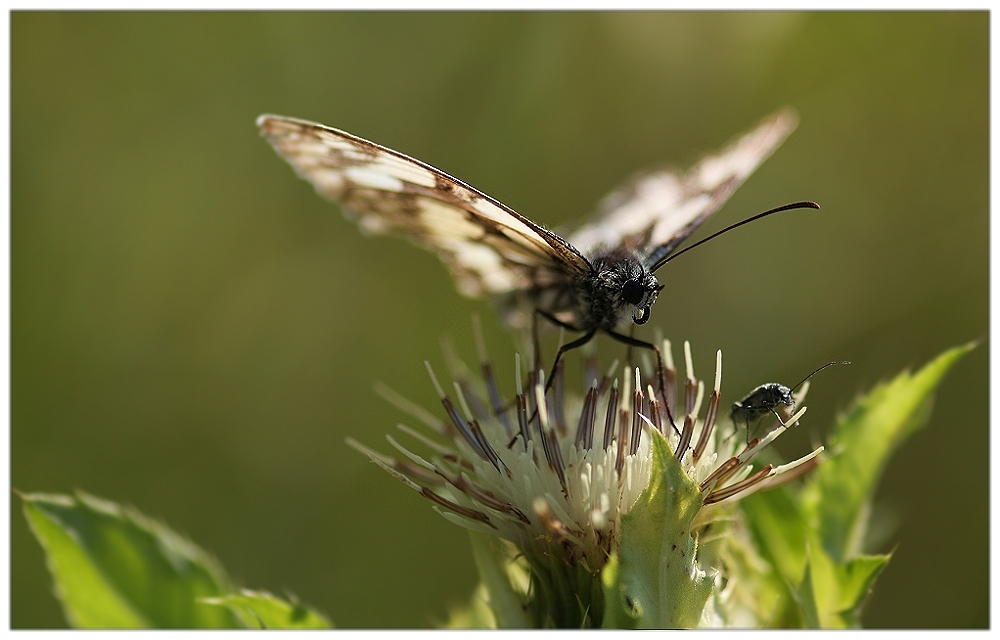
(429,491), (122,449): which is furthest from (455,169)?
(429,491)

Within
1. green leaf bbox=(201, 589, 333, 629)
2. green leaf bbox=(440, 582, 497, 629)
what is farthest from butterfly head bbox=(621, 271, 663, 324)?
green leaf bbox=(201, 589, 333, 629)

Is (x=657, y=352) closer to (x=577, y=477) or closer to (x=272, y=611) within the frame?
(x=577, y=477)

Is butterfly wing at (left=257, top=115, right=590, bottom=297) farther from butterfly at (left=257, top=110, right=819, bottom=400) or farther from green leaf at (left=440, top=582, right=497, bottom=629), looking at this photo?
green leaf at (left=440, top=582, right=497, bottom=629)

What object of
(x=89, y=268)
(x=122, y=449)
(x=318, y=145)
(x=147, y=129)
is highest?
(x=147, y=129)

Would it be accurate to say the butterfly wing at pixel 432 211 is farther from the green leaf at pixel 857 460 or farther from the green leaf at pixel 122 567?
the green leaf at pixel 122 567

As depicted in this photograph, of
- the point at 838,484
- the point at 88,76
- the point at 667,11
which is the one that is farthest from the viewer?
the point at 667,11

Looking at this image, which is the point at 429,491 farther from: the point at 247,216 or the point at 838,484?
the point at 247,216

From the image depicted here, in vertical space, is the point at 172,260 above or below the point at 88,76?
below

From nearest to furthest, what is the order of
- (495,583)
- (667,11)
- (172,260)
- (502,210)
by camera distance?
(502,210)
(495,583)
(172,260)
(667,11)
